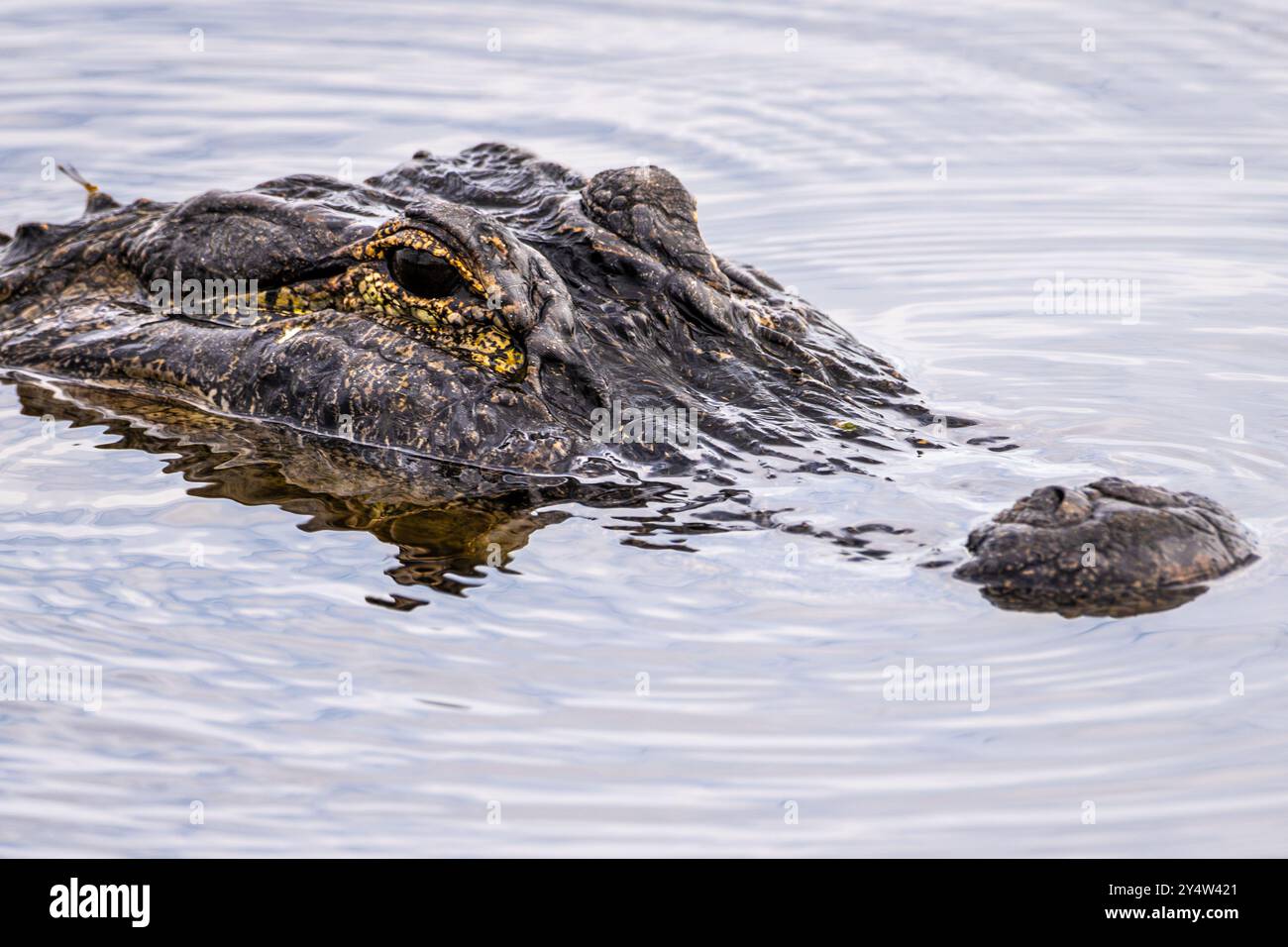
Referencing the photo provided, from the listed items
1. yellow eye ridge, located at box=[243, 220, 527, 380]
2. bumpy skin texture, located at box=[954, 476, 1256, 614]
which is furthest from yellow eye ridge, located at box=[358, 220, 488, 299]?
bumpy skin texture, located at box=[954, 476, 1256, 614]

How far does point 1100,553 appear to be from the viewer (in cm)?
635

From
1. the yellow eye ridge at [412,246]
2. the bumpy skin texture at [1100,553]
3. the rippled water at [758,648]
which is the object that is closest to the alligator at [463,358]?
the yellow eye ridge at [412,246]

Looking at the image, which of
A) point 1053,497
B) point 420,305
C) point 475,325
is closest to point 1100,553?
point 1053,497

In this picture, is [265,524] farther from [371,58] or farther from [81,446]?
[371,58]

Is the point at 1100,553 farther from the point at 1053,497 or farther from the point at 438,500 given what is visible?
the point at 438,500

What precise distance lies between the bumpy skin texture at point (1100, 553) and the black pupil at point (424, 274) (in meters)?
2.68

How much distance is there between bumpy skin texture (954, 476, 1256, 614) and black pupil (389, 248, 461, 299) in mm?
2681

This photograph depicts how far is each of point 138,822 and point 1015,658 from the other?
2.94 metres

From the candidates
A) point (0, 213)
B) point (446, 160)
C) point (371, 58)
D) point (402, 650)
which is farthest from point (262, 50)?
point (402, 650)

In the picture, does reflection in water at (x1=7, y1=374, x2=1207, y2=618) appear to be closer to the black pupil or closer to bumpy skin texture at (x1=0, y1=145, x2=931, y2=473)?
bumpy skin texture at (x1=0, y1=145, x2=931, y2=473)

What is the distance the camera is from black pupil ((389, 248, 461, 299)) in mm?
7875

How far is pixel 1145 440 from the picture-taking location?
820 centimetres

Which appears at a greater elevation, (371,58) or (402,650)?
(371,58)

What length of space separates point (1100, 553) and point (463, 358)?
292 centimetres
